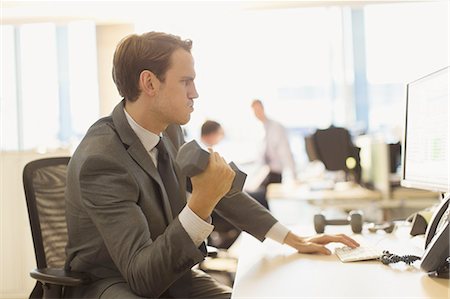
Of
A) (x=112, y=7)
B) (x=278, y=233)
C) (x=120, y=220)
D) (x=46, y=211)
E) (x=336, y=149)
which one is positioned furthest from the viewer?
(x=336, y=149)

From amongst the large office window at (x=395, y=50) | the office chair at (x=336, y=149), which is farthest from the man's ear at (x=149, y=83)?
the large office window at (x=395, y=50)

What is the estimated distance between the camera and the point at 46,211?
2.11 metres

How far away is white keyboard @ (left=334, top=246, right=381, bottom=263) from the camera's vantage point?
1.70m

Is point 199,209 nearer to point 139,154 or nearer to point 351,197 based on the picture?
point 139,154

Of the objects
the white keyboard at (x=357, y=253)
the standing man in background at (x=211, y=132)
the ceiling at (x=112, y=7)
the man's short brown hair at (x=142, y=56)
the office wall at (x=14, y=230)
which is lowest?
the office wall at (x=14, y=230)

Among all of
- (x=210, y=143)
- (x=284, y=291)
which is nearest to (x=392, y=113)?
(x=210, y=143)

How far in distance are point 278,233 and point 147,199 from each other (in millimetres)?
516

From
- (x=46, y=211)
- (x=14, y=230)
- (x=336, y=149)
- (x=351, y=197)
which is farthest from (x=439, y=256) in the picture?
(x=336, y=149)

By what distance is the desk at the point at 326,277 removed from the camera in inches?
53.0

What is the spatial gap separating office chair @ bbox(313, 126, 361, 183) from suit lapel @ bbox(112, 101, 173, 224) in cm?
360

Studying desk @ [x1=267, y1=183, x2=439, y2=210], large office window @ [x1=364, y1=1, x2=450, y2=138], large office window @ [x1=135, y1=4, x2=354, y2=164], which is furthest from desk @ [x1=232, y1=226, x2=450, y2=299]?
large office window @ [x1=364, y1=1, x2=450, y2=138]

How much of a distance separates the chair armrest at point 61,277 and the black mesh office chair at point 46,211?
48 millimetres

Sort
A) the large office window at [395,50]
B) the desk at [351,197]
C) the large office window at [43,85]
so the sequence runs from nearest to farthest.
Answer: the large office window at [43,85] < the desk at [351,197] < the large office window at [395,50]

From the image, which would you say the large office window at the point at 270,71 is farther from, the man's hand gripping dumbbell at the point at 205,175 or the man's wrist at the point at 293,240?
the man's hand gripping dumbbell at the point at 205,175
